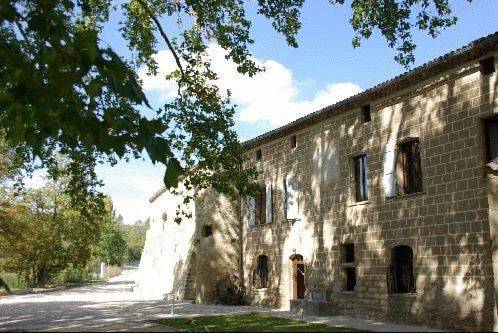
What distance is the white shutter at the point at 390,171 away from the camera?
14523 mm

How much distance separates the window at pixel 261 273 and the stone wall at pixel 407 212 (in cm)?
90

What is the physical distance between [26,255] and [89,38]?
107ft

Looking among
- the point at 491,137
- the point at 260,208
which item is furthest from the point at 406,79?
the point at 260,208

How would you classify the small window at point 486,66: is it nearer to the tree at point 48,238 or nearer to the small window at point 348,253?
the small window at point 348,253

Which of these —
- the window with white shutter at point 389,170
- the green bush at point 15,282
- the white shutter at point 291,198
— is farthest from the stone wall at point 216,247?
the green bush at point 15,282

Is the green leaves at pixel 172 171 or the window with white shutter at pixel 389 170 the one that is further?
the window with white shutter at pixel 389 170

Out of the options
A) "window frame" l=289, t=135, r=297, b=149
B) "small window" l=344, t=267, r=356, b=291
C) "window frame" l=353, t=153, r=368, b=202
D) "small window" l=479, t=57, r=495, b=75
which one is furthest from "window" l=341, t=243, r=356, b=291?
"small window" l=479, t=57, r=495, b=75

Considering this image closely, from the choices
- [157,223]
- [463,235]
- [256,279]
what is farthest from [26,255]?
[463,235]

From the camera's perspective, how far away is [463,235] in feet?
40.7

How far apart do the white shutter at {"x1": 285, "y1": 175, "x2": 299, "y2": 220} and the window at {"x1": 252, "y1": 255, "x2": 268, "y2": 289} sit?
2619mm

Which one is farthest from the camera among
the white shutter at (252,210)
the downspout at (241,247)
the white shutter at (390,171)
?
the downspout at (241,247)

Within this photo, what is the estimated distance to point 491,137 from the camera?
40.3ft

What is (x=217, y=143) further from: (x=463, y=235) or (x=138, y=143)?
(x=138, y=143)

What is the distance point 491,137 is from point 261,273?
11.1 m
